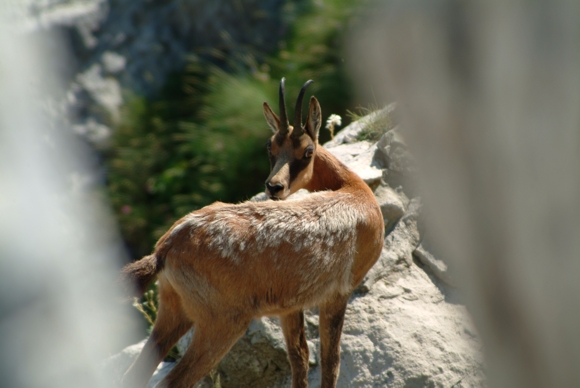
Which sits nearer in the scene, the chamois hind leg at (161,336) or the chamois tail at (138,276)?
the chamois tail at (138,276)

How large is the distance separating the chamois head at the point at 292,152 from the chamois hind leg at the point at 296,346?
3.31 ft

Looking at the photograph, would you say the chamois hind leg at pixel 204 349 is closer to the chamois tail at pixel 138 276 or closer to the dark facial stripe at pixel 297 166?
the chamois tail at pixel 138 276

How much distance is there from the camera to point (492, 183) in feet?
4.58

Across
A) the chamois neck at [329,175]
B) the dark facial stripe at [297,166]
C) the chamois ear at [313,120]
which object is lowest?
the chamois neck at [329,175]

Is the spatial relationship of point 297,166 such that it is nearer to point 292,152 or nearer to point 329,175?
point 292,152

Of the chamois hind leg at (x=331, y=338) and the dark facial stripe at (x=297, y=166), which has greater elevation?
the dark facial stripe at (x=297, y=166)

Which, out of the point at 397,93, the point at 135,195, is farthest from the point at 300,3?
the point at 397,93

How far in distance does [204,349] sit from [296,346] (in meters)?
0.88

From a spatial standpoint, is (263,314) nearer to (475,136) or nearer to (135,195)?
(475,136)

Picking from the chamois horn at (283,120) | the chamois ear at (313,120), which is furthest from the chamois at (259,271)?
the chamois ear at (313,120)

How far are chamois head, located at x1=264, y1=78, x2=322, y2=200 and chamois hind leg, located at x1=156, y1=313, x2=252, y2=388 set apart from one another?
3.98ft

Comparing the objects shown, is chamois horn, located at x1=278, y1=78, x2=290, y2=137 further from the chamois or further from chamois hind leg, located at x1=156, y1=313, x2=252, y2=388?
chamois hind leg, located at x1=156, y1=313, x2=252, y2=388

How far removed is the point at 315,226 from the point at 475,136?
9.49ft

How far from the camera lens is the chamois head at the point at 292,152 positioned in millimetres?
4660
